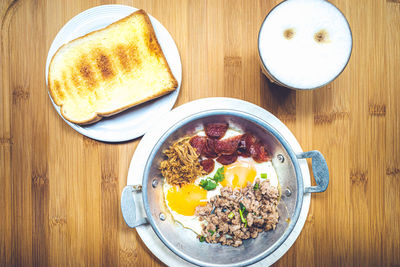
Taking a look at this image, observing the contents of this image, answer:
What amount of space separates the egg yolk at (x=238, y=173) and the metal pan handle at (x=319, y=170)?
0.26 meters

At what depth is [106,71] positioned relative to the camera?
1206 mm

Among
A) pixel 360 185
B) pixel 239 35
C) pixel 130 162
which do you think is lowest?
pixel 360 185

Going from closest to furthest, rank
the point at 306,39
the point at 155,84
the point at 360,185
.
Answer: the point at 306,39 < the point at 155,84 < the point at 360,185

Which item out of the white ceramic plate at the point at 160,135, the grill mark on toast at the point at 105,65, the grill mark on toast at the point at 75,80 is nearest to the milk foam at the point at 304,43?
the white ceramic plate at the point at 160,135

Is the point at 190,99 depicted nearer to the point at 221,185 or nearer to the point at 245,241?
the point at 221,185

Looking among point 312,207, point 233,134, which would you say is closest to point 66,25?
point 233,134

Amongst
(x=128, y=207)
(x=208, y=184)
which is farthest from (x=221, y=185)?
(x=128, y=207)

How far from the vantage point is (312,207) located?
1.27m

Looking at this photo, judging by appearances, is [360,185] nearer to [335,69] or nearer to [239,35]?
[335,69]

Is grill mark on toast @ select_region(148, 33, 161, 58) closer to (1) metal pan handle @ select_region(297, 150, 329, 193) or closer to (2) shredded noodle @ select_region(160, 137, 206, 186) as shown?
(2) shredded noodle @ select_region(160, 137, 206, 186)

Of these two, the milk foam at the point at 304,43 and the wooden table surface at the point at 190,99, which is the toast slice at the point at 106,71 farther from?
the milk foam at the point at 304,43

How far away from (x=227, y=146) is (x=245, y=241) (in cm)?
52

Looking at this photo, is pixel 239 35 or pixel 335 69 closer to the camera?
pixel 335 69

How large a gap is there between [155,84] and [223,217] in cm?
76
